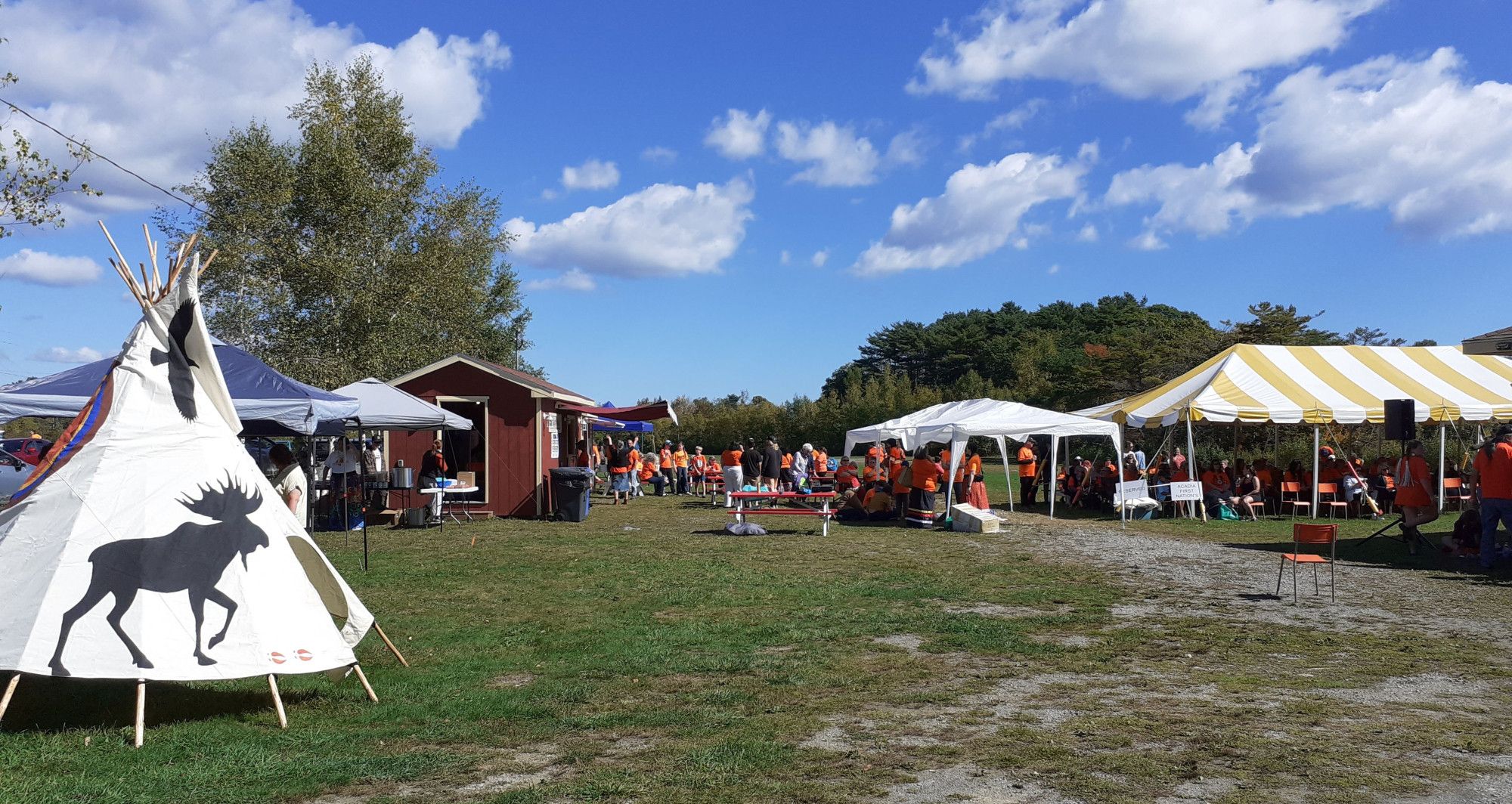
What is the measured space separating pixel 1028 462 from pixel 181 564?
68.7ft

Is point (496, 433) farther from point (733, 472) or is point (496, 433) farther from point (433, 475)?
point (733, 472)

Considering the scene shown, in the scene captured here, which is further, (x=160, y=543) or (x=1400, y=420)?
(x=1400, y=420)

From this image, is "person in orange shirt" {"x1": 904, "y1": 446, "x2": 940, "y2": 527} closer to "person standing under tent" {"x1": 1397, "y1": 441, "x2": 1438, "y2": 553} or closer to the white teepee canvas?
"person standing under tent" {"x1": 1397, "y1": 441, "x2": 1438, "y2": 553}

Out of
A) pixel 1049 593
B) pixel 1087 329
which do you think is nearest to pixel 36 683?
pixel 1049 593

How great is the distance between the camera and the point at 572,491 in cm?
2142

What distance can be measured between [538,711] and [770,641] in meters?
2.64

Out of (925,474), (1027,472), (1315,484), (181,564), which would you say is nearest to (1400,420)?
(1315,484)

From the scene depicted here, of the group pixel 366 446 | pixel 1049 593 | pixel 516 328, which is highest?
pixel 516 328

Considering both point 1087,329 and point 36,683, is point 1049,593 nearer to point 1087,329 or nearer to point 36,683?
point 36,683

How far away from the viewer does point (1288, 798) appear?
469cm

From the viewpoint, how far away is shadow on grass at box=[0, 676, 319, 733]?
19.9 feet

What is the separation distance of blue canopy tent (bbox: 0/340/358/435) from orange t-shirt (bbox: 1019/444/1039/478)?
15826 mm

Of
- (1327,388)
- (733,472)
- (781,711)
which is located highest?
(1327,388)

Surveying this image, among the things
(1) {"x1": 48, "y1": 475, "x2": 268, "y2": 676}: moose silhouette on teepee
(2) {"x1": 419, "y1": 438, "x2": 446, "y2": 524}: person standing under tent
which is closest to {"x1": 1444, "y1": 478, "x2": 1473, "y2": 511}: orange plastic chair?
(2) {"x1": 419, "y1": 438, "x2": 446, "y2": 524}: person standing under tent
